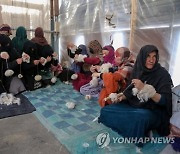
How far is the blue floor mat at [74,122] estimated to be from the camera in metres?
1.59

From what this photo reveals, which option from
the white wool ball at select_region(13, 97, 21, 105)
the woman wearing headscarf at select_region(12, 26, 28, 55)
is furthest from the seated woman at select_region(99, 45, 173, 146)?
the woman wearing headscarf at select_region(12, 26, 28, 55)

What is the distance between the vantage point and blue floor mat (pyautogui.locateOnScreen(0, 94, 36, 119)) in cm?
231

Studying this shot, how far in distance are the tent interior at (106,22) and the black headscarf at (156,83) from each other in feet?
0.99

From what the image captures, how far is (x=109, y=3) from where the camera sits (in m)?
3.18

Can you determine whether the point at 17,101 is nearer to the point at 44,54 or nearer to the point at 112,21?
the point at 44,54

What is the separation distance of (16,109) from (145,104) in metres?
1.67

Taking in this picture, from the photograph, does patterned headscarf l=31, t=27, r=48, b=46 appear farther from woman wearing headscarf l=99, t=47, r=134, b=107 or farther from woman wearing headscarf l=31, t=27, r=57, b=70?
woman wearing headscarf l=99, t=47, r=134, b=107

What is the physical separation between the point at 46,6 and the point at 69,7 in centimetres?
60

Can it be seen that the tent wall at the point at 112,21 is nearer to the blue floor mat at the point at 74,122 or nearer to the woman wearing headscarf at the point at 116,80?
the woman wearing headscarf at the point at 116,80

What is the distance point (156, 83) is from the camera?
1.60 m

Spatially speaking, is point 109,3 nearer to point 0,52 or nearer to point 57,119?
point 0,52

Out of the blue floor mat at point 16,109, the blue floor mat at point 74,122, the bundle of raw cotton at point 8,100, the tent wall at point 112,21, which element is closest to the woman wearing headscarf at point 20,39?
the tent wall at point 112,21
